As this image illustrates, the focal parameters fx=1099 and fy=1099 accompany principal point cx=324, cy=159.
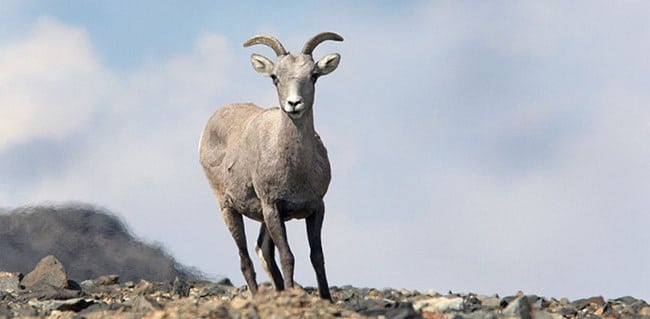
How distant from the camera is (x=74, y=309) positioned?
1666 centimetres

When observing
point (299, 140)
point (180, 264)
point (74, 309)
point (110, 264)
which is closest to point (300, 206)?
point (299, 140)

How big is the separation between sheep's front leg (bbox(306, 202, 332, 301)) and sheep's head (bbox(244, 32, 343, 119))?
1.68 m

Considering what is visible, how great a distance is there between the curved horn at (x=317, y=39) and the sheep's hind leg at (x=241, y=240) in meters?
3.57

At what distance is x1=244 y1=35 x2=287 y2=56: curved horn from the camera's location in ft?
55.9

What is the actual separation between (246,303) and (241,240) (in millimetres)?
6738

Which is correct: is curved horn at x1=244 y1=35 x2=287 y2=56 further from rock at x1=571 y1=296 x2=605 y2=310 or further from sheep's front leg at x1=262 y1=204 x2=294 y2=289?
rock at x1=571 y1=296 x2=605 y2=310

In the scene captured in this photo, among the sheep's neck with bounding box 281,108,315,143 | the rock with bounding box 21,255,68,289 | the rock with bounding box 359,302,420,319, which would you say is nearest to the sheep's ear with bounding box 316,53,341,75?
the sheep's neck with bounding box 281,108,315,143

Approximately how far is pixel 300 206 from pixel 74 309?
3786mm

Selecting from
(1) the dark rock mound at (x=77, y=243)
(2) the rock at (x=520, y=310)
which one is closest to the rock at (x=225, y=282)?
(1) the dark rock mound at (x=77, y=243)

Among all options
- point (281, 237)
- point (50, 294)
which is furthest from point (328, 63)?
point (50, 294)

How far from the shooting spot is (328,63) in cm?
1656

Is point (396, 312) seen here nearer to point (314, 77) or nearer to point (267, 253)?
point (314, 77)

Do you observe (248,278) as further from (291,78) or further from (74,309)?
(291,78)

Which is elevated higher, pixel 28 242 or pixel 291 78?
pixel 28 242
